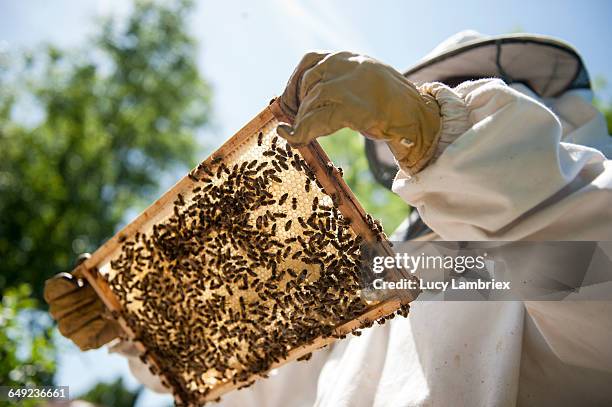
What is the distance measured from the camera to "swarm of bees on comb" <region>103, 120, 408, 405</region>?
2363 millimetres

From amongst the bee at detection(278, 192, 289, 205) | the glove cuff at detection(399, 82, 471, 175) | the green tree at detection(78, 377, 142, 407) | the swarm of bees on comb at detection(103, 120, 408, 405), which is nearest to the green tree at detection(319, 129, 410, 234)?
the green tree at detection(78, 377, 142, 407)

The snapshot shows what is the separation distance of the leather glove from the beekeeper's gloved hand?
217 centimetres

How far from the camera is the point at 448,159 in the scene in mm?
1925

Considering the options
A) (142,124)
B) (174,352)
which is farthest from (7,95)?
(174,352)

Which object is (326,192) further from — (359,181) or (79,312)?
(359,181)

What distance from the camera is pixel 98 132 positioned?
18.2m

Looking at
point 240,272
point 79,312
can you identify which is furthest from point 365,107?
point 79,312

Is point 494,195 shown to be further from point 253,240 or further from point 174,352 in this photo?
point 174,352

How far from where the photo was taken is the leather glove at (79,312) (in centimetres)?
331

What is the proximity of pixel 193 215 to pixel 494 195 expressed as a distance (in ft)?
5.33

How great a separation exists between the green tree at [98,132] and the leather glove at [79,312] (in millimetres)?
14478

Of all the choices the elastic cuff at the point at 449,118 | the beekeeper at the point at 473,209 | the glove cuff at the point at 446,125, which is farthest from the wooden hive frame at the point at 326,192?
the elastic cuff at the point at 449,118

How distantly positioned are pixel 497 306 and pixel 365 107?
4.55 feet

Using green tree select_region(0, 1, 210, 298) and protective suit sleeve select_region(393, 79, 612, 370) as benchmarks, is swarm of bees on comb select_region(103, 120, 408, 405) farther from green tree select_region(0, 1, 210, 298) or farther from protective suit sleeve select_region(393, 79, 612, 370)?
green tree select_region(0, 1, 210, 298)
